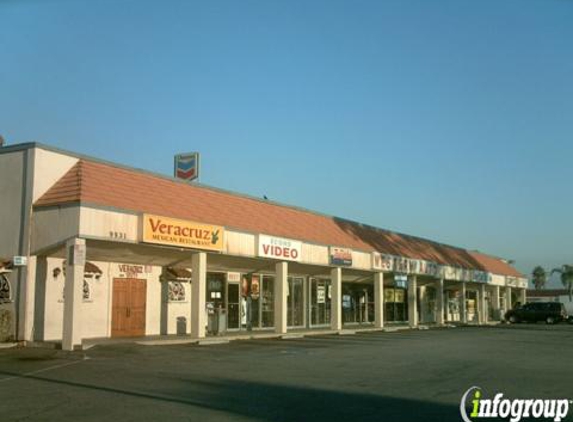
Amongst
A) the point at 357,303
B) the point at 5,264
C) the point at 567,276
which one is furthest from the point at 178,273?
the point at 567,276

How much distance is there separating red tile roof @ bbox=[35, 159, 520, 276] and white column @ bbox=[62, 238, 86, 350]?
58.8 inches

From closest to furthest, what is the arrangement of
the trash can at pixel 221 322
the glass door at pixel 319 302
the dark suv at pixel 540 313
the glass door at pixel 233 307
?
the trash can at pixel 221 322 < the glass door at pixel 233 307 < the glass door at pixel 319 302 < the dark suv at pixel 540 313

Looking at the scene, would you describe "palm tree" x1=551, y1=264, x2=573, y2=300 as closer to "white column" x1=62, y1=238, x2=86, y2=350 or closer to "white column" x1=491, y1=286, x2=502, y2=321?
"white column" x1=491, y1=286, x2=502, y2=321

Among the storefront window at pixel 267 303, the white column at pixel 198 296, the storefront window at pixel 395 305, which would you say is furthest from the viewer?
the storefront window at pixel 395 305

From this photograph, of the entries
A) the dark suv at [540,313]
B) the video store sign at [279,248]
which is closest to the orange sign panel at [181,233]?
the video store sign at [279,248]

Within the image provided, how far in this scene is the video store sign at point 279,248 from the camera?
2869 cm

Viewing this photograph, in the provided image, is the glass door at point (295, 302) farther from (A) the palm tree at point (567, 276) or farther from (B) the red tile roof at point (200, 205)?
(A) the palm tree at point (567, 276)

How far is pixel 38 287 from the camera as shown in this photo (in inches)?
→ 884

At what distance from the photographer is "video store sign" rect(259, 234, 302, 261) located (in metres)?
28.7

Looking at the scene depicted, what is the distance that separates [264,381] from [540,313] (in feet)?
142

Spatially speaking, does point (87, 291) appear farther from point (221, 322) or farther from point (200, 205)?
point (221, 322)

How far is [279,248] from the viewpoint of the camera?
2981cm

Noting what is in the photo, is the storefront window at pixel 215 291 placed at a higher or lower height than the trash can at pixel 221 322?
higher

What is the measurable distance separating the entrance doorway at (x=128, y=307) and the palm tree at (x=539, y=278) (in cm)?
12676
